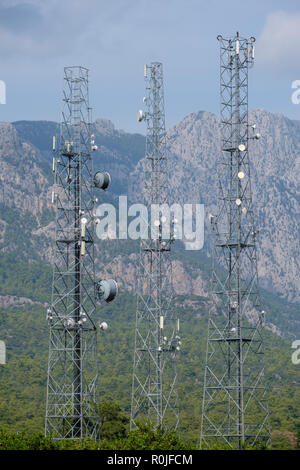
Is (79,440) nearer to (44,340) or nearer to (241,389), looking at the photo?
(241,389)

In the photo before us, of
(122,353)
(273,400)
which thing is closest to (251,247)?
(273,400)

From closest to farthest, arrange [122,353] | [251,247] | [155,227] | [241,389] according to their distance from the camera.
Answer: [241,389], [251,247], [155,227], [122,353]

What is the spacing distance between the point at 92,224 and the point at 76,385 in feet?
32.7

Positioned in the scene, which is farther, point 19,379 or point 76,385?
point 19,379

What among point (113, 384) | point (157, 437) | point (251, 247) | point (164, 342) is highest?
point (251, 247)

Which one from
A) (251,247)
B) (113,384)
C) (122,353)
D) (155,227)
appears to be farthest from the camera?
(122,353)

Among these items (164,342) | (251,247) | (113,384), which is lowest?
(113,384)

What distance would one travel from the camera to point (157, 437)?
65250mm

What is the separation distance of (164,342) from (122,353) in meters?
111

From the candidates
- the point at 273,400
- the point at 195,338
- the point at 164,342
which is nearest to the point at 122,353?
the point at 195,338

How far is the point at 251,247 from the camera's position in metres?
64.9

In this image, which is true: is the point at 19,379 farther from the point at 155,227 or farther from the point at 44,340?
the point at 155,227

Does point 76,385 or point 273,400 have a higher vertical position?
point 76,385

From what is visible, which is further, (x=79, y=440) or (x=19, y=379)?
(x=19, y=379)
